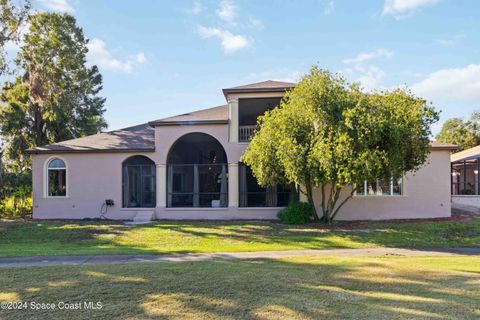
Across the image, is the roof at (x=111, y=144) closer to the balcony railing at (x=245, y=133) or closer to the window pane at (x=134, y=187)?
the window pane at (x=134, y=187)

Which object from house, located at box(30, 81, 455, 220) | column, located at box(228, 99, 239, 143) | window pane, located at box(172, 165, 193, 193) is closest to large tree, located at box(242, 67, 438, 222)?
column, located at box(228, 99, 239, 143)

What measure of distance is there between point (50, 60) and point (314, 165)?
19.3m

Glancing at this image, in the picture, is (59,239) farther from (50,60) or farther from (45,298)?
(50,60)

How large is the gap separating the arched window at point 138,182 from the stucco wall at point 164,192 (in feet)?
1.18

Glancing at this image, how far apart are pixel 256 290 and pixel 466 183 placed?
2640 cm

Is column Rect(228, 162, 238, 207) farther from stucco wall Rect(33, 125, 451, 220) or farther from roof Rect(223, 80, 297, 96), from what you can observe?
roof Rect(223, 80, 297, 96)

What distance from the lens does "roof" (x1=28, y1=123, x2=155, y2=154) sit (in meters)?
19.2

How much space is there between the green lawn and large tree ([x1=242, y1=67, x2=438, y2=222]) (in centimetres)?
208

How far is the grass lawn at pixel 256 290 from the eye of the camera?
507cm

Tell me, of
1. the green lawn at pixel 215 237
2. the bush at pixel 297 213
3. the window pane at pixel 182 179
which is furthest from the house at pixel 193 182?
the green lawn at pixel 215 237

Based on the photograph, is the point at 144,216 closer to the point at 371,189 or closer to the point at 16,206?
the point at 16,206

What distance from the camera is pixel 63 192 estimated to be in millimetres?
19781

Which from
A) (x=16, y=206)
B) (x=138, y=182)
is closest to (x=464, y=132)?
(x=138, y=182)

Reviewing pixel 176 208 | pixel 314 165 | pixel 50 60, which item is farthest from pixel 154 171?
pixel 50 60
